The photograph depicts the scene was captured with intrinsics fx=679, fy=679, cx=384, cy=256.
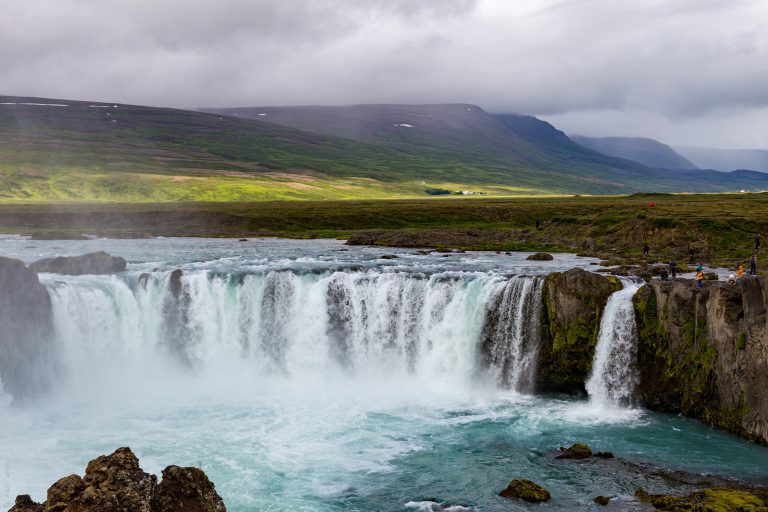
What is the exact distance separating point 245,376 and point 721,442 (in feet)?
100

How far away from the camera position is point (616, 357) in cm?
4197

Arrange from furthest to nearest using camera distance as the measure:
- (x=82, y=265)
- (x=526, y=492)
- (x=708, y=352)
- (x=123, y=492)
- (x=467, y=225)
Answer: (x=467, y=225)
(x=82, y=265)
(x=708, y=352)
(x=526, y=492)
(x=123, y=492)

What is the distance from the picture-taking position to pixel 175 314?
5069cm

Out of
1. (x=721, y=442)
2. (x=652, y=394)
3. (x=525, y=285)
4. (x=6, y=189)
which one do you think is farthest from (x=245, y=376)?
(x=6, y=189)

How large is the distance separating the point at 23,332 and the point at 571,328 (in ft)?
116

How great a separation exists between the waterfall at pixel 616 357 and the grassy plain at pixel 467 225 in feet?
98.6

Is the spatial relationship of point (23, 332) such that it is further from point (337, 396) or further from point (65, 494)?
point (65, 494)

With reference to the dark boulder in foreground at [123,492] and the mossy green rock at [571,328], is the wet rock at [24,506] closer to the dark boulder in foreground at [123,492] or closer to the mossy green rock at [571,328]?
the dark boulder in foreground at [123,492]

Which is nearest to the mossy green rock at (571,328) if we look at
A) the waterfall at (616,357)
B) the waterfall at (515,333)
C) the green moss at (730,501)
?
the waterfall at (616,357)

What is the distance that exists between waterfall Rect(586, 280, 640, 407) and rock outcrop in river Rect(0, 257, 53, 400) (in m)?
35.4

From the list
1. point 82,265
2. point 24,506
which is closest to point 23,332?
point 82,265

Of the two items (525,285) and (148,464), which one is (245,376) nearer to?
(148,464)

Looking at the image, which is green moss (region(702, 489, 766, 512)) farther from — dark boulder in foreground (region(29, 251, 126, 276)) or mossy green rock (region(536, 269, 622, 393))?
dark boulder in foreground (region(29, 251, 126, 276))

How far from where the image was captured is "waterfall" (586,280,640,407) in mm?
41366
